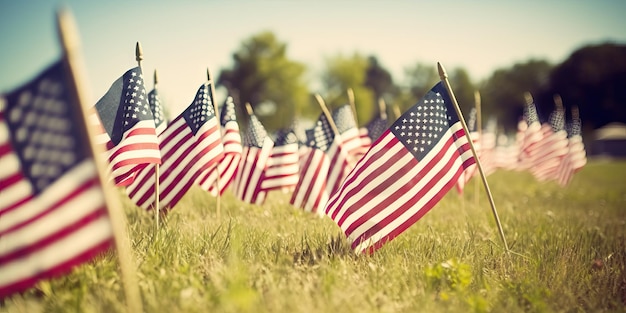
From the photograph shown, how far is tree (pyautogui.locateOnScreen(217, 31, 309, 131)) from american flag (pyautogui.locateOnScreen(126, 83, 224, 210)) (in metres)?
37.1

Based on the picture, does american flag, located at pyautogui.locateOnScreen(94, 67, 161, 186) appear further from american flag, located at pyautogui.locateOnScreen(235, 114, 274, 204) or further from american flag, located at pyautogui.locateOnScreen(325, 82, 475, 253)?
american flag, located at pyautogui.locateOnScreen(235, 114, 274, 204)

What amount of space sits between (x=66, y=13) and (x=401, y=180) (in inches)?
138

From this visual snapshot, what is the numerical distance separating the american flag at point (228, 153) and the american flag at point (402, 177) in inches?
119

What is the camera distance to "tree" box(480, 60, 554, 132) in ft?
217

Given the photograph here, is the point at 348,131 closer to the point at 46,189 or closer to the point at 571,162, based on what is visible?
the point at 46,189

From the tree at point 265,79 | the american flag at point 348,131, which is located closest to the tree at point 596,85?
the tree at point 265,79

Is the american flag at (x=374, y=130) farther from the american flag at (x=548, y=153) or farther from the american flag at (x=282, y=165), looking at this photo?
the american flag at (x=548, y=153)

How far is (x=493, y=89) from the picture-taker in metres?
71.4

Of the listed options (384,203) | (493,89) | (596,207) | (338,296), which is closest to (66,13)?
(338,296)

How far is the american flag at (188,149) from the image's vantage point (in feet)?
20.0

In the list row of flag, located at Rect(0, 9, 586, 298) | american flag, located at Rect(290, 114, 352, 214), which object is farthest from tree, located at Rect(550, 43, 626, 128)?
american flag, located at Rect(290, 114, 352, 214)

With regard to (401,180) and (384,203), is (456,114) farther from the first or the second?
(384,203)

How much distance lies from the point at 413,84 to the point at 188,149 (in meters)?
72.4

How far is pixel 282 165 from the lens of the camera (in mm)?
8516
